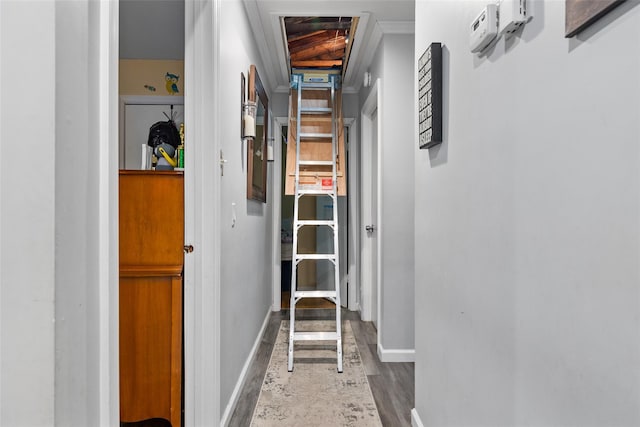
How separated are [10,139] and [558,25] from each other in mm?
1062

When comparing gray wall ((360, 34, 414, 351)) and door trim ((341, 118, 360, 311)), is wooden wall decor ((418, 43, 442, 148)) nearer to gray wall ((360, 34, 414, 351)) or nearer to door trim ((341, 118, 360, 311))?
gray wall ((360, 34, 414, 351))

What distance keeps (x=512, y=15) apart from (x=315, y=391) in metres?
2.14

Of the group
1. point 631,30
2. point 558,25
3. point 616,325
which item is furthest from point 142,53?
point 616,325

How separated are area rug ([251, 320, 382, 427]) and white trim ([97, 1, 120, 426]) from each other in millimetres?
1316

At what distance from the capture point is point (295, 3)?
2518 millimetres

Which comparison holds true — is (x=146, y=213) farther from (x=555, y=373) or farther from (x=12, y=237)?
(x=555, y=373)

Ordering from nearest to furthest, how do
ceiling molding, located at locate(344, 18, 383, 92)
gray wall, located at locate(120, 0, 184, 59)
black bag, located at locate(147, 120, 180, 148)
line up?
gray wall, located at locate(120, 0, 184, 59) → black bag, located at locate(147, 120, 180, 148) → ceiling molding, located at locate(344, 18, 383, 92)

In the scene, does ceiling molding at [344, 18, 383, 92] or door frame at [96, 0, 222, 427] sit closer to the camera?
door frame at [96, 0, 222, 427]

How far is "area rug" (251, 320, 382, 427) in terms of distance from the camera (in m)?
1.93

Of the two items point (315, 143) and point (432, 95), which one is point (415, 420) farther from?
point (315, 143)

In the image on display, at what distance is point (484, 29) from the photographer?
40.8 inches

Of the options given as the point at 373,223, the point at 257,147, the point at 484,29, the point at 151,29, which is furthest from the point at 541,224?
the point at 373,223

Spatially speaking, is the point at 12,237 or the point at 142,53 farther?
the point at 142,53

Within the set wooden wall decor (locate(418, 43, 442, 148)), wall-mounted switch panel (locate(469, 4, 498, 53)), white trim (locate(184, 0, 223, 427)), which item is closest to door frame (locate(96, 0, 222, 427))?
white trim (locate(184, 0, 223, 427))
